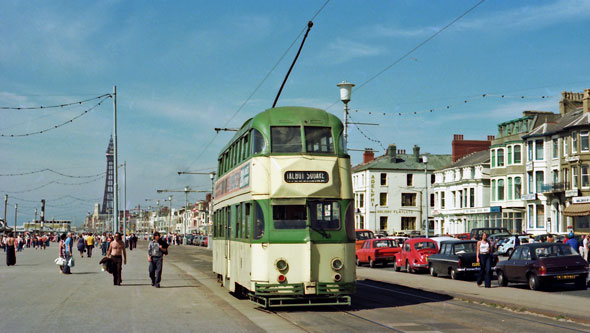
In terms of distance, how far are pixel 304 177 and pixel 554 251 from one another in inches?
388

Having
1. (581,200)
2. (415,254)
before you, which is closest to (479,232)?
(581,200)

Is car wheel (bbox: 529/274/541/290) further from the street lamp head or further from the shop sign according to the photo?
the shop sign

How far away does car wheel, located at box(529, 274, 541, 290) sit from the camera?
20594 mm

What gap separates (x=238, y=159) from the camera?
17.8 meters

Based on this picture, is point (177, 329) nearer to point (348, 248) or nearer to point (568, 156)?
point (348, 248)

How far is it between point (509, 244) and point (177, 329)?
117 ft

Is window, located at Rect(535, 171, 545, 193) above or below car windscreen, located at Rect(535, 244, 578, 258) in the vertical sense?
above

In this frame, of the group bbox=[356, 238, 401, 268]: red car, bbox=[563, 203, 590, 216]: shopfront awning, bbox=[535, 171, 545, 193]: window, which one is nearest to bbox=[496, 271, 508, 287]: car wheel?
bbox=[356, 238, 401, 268]: red car

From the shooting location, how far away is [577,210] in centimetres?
5569

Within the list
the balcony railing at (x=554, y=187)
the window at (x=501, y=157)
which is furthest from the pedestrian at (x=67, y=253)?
the window at (x=501, y=157)

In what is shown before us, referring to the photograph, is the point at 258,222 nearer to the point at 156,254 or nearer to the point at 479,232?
the point at 156,254

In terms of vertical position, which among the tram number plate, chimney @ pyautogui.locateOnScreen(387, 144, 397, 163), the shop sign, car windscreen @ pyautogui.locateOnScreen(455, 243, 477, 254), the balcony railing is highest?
chimney @ pyautogui.locateOnScreen(387, 144, 397, 163)

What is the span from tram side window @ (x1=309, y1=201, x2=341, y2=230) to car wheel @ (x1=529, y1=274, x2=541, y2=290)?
837 centimetres

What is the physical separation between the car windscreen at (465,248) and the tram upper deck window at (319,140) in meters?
13.0
